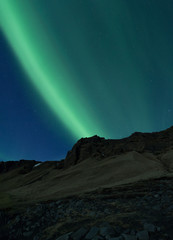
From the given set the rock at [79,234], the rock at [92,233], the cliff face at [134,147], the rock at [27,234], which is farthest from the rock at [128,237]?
the cliff face at [134,147]

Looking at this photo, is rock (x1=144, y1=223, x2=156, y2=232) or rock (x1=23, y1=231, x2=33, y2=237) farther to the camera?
rock (x1=23, y1=231, x2=33, y2=237)

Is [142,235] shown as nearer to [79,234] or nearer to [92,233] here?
[92,233]

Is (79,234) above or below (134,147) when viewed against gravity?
below

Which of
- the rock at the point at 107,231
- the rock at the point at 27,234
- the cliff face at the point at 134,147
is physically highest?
the cliff face at the point at 134,147

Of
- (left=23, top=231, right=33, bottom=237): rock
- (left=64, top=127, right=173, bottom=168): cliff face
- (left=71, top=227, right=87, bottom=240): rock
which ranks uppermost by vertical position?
(left=64, top=127, right=173, bottom=168): cliff face

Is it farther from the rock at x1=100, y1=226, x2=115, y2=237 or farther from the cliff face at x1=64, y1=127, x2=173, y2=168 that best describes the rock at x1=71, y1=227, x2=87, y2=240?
the cliff face at x1=64, y1=127, x2=173, y2=168

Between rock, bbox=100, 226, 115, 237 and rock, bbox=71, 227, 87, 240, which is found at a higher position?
rock, bbox=100, 226, 115, 237

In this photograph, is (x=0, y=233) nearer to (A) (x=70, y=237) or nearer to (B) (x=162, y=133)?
(A) (x=70, y=237)

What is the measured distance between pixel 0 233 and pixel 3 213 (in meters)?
5.22

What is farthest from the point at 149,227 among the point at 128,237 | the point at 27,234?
the point at 27,234

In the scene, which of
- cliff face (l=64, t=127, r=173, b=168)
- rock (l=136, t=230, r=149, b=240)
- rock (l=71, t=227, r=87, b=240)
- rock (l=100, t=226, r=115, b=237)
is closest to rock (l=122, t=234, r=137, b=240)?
rock (l=136, t=230, r=149, b=240)

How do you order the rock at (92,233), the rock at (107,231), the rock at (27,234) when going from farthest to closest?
the rock at (27,234) → the rock at (92,233) → the rock at (107,231)

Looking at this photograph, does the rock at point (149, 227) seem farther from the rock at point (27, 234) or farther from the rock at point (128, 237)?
the rock at point (27, 234)

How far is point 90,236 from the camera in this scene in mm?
5883
